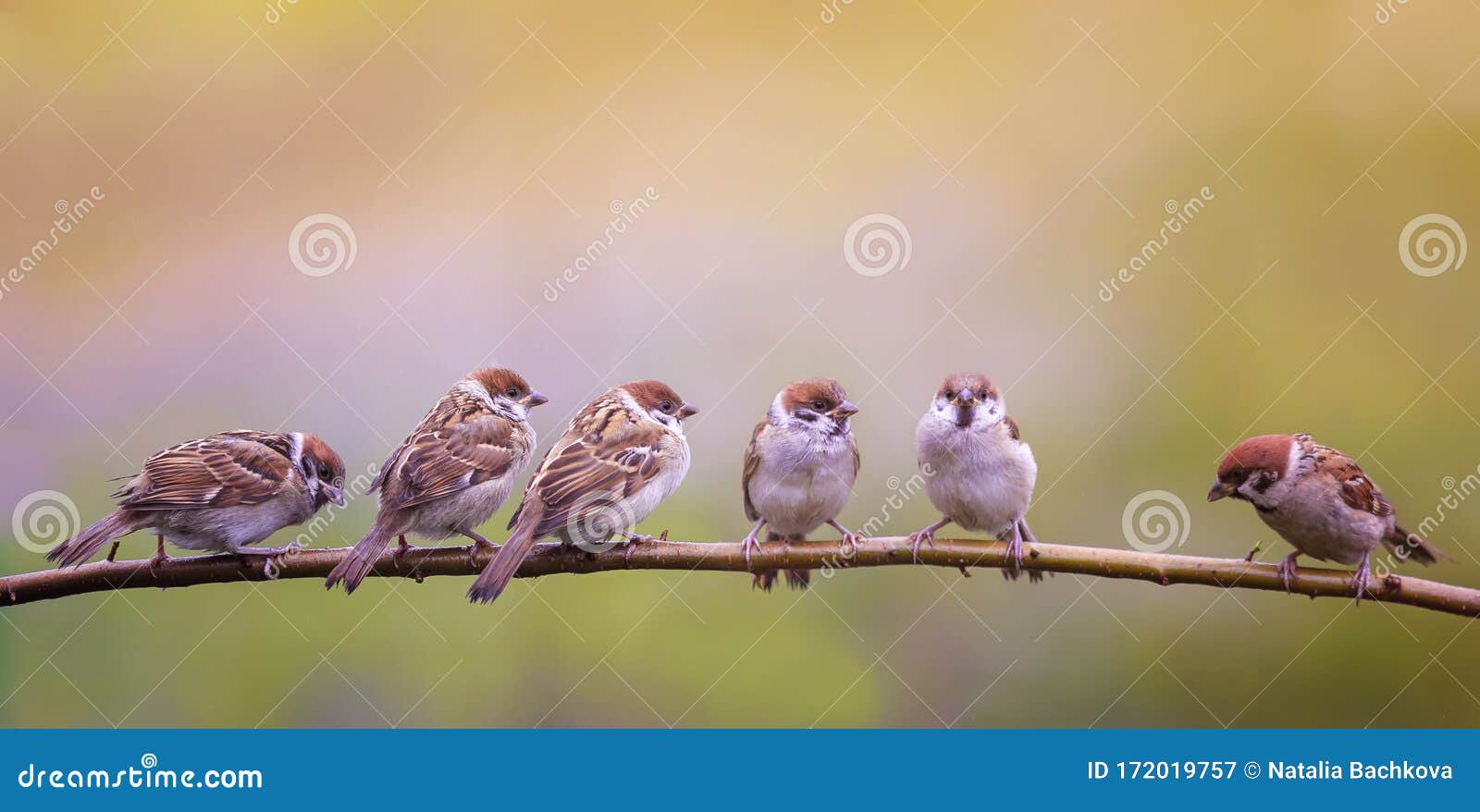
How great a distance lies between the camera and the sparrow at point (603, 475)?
2980mm

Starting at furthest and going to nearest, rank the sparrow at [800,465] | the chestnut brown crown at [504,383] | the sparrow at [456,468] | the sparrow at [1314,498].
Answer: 1. the chestnut brown crown at [504,383]
2. the sparrow at [800,465]
3. the sparrow at [1314,498]
4. the sparrow at [456,468]

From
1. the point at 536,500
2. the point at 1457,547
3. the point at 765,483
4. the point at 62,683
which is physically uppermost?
the point at 1457,547

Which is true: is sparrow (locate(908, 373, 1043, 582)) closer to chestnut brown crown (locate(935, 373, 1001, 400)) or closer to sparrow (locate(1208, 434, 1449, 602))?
chestnut brown crown (locate(935, 373, 1001, 400))

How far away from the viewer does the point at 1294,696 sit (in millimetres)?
4023

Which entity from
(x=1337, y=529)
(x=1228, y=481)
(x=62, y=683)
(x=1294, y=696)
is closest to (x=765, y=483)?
(x=1228, y=481)

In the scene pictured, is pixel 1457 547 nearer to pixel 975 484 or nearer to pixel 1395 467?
pixel 1395 467

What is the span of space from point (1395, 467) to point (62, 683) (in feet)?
16.4

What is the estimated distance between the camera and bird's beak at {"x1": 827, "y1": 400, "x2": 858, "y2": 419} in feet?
11.2
